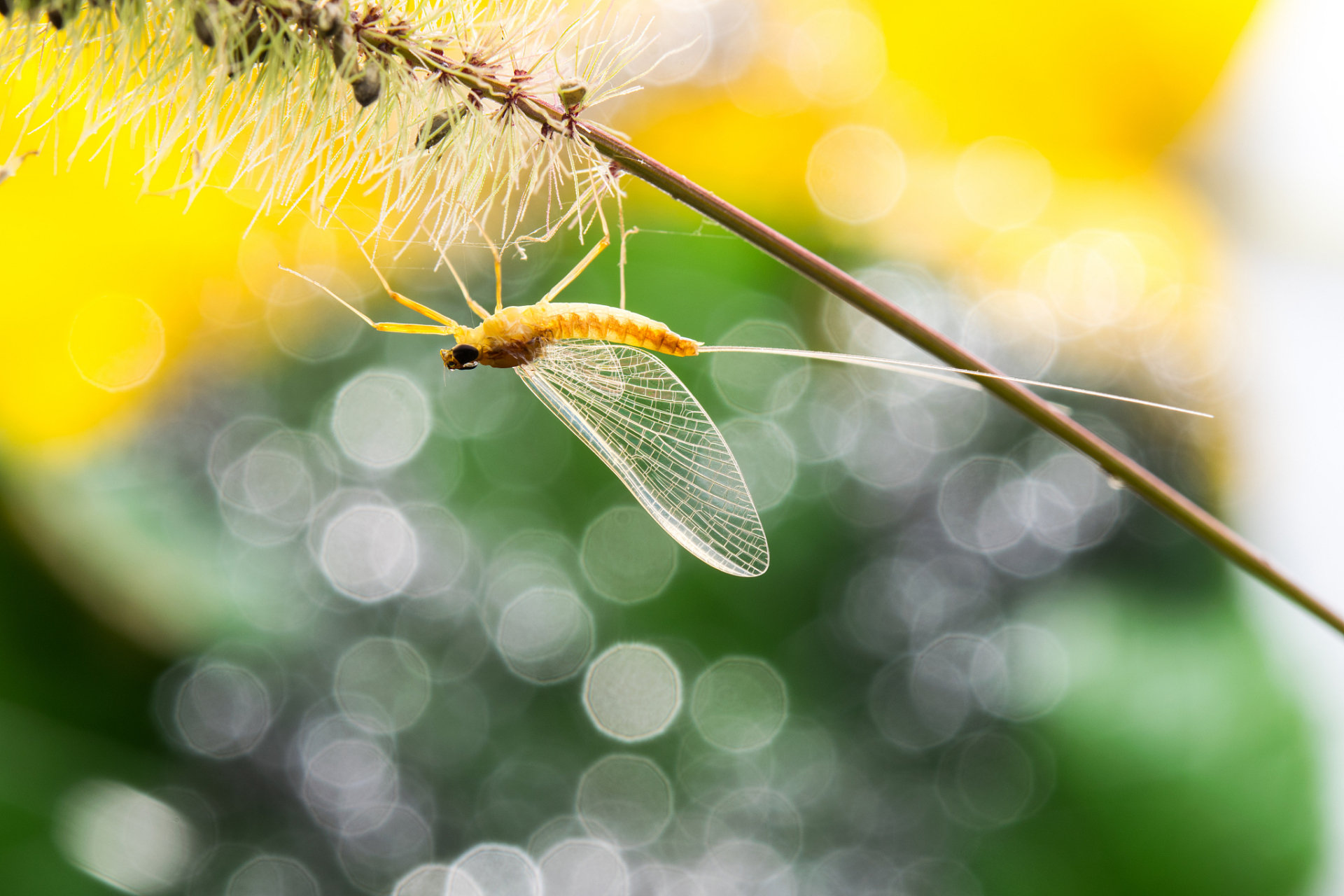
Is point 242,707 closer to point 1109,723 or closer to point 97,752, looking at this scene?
point 97,752

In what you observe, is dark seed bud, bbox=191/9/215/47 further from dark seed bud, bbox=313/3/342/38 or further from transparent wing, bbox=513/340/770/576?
transparent wing, bbox=513/340/770/576

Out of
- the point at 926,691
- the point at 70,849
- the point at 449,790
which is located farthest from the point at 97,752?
the point at 926,691

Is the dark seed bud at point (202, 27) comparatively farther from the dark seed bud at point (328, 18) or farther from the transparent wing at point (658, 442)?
the transparent wing at point (658, 442)

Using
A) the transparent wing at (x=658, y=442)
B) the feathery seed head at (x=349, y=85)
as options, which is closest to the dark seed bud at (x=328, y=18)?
the feathery seed head at (x=349, y=85)

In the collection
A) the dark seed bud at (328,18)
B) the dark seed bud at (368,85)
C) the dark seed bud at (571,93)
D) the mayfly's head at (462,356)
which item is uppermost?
the dark seed bud at (571,93)

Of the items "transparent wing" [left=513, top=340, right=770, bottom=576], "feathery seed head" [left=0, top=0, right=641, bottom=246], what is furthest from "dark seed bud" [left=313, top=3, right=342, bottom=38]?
"transparent wing" [left=513, top=340, right=770, bottom=576]

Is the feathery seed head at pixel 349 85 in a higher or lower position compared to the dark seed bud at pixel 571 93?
lower
